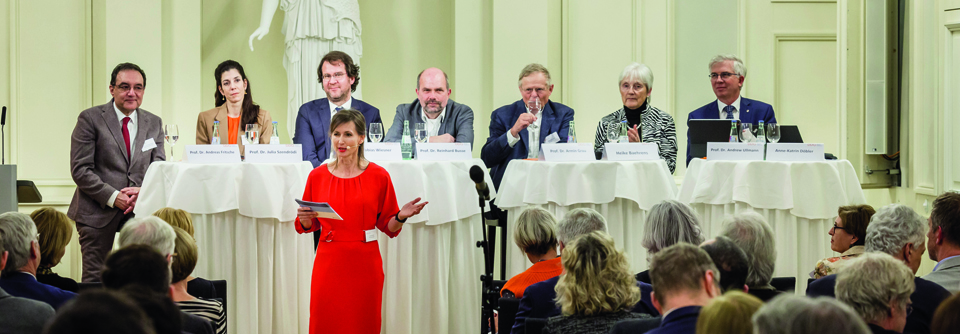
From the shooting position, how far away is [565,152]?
13.5ft

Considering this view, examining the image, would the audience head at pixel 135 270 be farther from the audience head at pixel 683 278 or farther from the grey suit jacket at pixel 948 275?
the grey suit jacket at pixel 948 275

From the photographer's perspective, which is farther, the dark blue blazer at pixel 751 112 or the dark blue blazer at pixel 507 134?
the dark blue blazer at pixel 751 112

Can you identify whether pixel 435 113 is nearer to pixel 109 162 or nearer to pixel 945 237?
pixel 109 162

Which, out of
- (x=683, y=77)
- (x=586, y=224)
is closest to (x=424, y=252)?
(x=586, y=224)

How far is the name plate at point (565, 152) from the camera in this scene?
4.10 m

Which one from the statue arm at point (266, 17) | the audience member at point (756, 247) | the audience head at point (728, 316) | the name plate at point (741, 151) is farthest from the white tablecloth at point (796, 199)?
the statue arm at point (266, 17)

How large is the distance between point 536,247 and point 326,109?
2.13 metres

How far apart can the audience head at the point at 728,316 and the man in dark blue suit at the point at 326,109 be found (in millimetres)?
3332

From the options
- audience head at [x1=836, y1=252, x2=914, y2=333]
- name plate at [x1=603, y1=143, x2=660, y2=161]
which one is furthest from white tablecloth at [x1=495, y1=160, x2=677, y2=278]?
audience head at [x1=836, y1=252, x2=914, y2=333]

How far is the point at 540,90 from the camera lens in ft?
15.4

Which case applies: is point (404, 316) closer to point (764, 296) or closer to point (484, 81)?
point (764, 296)

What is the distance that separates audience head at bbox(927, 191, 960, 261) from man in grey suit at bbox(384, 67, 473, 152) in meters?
2.47

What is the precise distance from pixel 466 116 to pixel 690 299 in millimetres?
3037

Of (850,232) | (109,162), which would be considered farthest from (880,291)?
(109,162)
